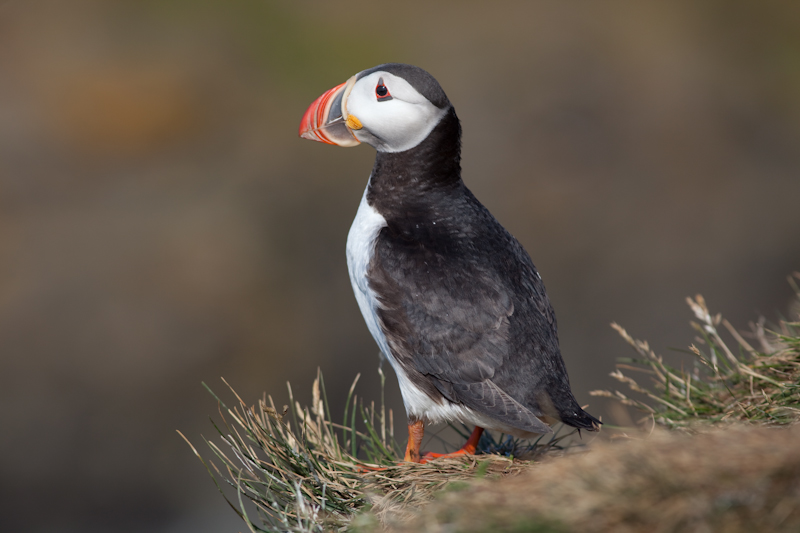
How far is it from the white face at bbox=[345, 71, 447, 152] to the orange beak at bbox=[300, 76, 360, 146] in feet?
0.17

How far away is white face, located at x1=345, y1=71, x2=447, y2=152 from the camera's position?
329 centimetres

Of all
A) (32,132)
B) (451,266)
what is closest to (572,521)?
(451,266)

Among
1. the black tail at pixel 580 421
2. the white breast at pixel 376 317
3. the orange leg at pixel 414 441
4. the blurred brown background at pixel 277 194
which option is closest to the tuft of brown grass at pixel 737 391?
the black tail at pixel 580 421

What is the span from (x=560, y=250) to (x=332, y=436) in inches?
242

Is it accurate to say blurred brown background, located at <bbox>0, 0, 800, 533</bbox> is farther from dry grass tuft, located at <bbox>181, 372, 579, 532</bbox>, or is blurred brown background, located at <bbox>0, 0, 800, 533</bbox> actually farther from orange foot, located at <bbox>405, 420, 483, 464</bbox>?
dry grass tuft, located at <bbox>181, 372, 579, 532</bbox>

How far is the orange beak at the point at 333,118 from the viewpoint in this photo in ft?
11.5

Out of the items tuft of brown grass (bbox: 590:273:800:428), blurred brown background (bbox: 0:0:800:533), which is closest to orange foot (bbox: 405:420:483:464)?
tuft of brown grass (bbox: 590:273:800:428)

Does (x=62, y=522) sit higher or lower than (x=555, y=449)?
lower

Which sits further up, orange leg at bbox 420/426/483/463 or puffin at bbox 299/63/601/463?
puffin at bbox 299/63/601/463

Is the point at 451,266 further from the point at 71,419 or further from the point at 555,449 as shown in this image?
the point at 71,419

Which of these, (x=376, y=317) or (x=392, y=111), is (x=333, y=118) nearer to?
(x=392, y=111)

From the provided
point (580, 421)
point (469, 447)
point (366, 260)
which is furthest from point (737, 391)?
point (366, 260)

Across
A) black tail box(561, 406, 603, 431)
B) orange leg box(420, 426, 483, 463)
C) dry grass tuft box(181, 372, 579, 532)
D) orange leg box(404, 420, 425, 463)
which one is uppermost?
black tail box(561, 406, 603, 431)

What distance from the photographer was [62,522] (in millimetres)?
6762
